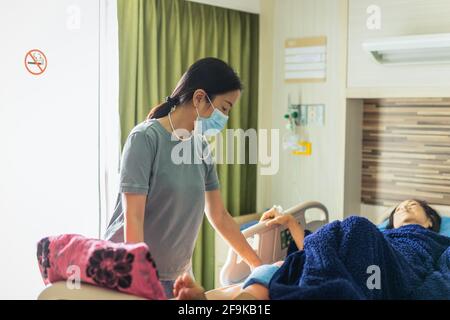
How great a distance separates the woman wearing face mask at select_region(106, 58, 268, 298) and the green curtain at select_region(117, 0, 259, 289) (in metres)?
1.19

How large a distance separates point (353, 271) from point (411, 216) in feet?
3.47

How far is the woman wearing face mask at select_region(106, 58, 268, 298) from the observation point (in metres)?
2.02

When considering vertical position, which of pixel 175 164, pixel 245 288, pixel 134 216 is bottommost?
pixel 245 288

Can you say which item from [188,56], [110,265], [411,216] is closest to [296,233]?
[411,216]

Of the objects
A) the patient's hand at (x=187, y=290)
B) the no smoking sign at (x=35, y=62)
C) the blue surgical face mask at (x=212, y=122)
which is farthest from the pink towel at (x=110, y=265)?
the no smoking sign at (x=35, y=62)

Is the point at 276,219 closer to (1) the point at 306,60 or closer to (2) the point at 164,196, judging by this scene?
(2) the point at 164,196

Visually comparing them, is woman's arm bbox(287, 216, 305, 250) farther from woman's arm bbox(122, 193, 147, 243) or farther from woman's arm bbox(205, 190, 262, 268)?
woman's arm bbox(122, 193, 147, 243)

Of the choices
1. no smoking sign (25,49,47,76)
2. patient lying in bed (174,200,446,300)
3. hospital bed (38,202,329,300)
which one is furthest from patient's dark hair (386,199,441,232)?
no smoking sign (25,49,47,76)

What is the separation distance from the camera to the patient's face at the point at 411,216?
9.37 ft

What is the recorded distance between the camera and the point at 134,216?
1919mm

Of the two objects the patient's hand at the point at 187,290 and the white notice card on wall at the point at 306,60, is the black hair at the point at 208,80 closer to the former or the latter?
the patient's hand at the point at 187,290

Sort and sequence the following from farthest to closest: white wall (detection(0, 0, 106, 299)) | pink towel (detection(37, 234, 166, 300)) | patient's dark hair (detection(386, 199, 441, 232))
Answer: patient's dark hair (detection(386, 199, 441, 232)) < white wall (detection(0, 0, 106, 299)) < pink towel (detection(37, 234, 166, 300))
